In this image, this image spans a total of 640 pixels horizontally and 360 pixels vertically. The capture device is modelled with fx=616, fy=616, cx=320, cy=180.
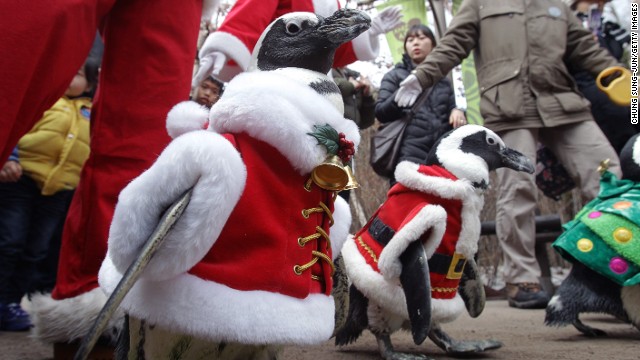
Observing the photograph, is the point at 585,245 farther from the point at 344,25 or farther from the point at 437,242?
the point at 344,25

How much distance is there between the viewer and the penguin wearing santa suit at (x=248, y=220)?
1089mm

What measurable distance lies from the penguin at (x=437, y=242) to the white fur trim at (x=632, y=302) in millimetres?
501

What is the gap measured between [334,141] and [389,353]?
1006 mm

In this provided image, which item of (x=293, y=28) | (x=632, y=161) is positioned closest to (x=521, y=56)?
(x=632, y=161)

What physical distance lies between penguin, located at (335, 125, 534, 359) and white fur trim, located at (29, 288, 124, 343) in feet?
2.50

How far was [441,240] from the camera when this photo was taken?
1929mm

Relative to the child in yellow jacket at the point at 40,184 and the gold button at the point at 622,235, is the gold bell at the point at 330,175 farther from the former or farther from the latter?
the child in yellow jacket at the point at 40,184

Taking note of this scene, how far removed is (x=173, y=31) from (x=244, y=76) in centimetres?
59

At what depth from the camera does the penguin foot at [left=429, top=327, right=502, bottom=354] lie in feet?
7.01

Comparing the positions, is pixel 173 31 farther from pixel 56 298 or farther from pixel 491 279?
pixel 491 279

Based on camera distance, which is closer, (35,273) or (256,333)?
(256,333)

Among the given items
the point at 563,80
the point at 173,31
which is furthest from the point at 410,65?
the point at 173,31

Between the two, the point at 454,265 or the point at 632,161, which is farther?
the point at 632,161

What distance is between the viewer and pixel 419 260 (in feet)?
5.54
